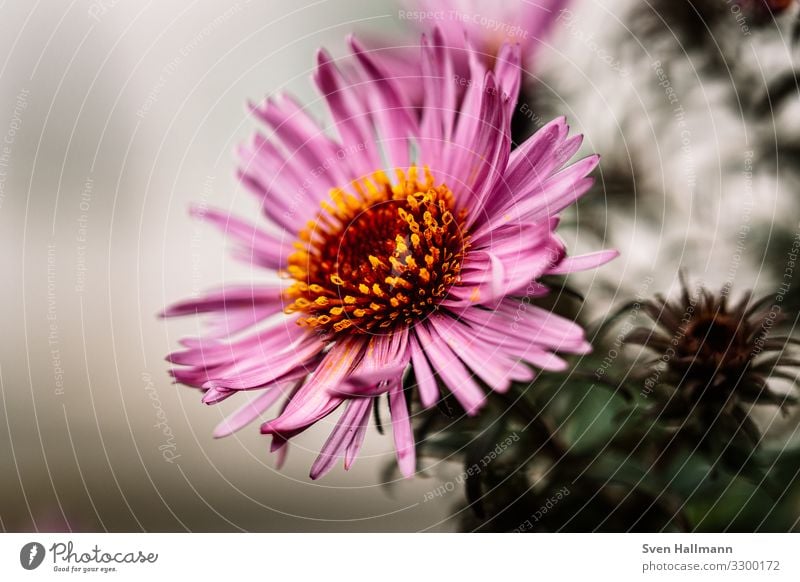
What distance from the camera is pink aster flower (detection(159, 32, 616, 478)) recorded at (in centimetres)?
33

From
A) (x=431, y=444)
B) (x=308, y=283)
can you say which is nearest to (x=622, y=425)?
(x=431, y=444)

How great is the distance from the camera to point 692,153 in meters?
0.44
